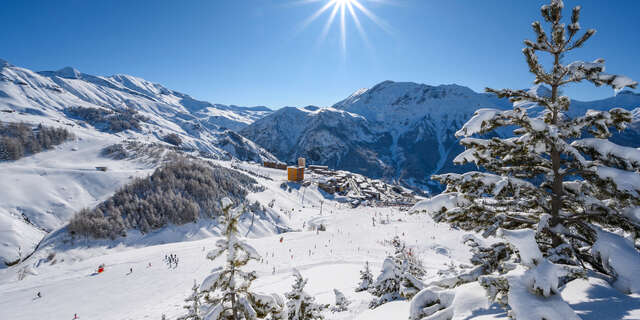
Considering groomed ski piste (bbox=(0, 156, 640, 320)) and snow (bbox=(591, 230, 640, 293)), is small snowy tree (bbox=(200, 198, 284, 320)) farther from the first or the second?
snow (bbox=(591, 230, 640, 293))

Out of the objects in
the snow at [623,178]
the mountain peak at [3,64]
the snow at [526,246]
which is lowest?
the snow at [526,246]

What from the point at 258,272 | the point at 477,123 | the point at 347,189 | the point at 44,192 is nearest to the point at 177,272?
the point at 258,272

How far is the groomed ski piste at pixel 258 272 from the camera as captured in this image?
4.20 m

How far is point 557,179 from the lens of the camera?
4.79 m

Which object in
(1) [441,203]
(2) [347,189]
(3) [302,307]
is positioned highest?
(1) [441,203]

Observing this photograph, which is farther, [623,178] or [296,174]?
[296,174]

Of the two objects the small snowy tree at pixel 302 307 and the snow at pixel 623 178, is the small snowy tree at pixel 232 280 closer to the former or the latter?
the small snowy tree at pixel 302 307

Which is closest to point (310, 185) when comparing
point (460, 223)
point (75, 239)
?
point (75, 239)

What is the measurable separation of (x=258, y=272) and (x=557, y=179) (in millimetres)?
20031

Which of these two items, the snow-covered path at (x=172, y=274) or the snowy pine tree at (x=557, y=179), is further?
the snow-covered path at (x=172, y=274)

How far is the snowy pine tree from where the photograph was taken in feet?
12.2

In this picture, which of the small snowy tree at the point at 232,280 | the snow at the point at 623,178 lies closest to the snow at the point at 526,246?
the snow at the point at 623,178

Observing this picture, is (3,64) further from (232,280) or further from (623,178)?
(623,178)

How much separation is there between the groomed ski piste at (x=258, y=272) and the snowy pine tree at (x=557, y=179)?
0.64m
